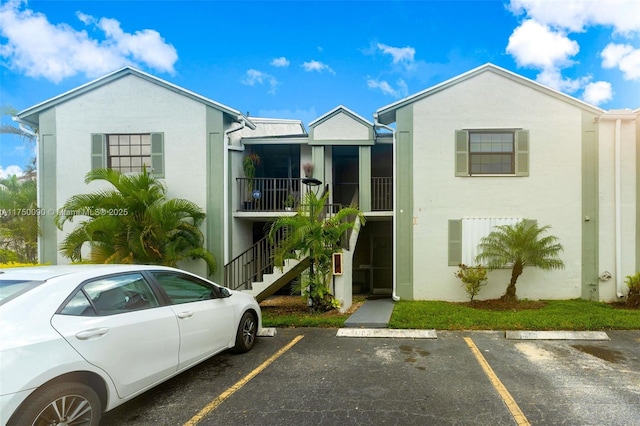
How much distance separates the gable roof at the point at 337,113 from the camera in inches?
390

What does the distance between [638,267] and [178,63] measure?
53.7 feet

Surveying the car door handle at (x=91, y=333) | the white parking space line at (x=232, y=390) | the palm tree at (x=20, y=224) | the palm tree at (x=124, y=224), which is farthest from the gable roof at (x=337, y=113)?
the palm tree at (x=20, y=224)

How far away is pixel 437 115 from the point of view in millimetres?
8867

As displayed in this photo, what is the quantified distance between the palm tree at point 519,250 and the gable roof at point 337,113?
15.7 feet

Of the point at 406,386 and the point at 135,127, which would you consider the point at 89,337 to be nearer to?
the point at 406,386

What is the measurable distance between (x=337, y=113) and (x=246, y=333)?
7188mm

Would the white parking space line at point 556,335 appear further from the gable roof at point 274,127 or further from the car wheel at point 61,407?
the gable roof at point 274,127

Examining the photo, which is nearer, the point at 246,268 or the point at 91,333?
the point at 91,333

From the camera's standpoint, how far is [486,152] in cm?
886

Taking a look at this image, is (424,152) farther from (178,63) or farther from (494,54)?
(178,63)

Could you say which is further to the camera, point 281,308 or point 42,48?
point 42,48

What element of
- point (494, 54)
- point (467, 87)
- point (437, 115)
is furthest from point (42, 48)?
point (494, 54)

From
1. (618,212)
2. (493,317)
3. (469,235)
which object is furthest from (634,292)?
(493,317)

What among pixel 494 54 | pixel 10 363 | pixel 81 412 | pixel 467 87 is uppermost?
pixel 494 54
